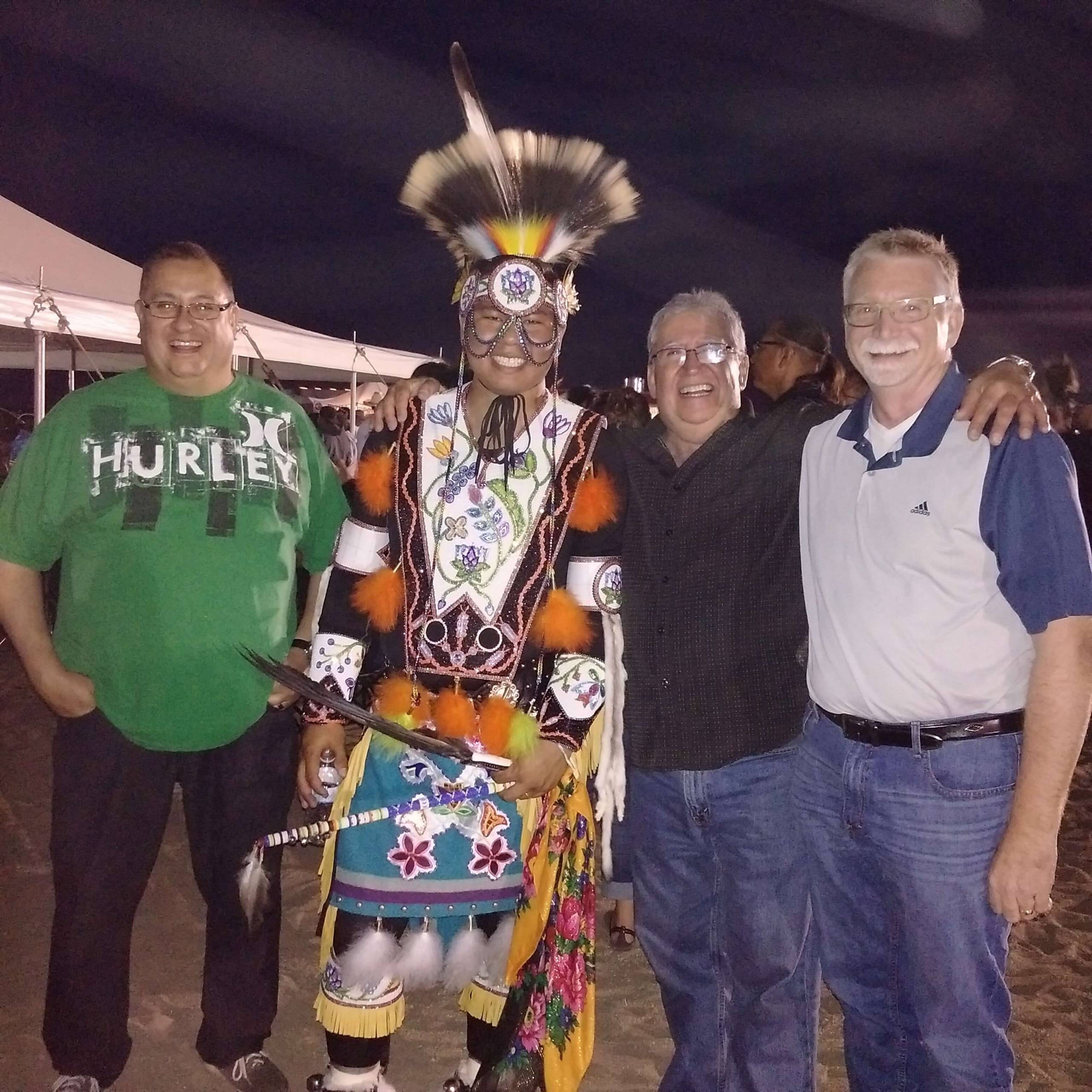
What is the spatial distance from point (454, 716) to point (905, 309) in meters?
1.26

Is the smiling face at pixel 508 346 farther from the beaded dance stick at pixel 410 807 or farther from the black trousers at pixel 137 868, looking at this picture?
the black trousers at pixel 137 868

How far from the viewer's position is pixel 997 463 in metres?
1.77

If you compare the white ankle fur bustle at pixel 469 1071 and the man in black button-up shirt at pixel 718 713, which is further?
the white ankle fur bustle at pixel 469 1071

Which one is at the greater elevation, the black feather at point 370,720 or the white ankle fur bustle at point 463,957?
the black feather at point 370,720

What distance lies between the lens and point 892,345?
1878mm

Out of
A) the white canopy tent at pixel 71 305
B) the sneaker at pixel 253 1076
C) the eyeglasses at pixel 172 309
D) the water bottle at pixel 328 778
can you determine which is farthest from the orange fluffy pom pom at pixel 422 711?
the white canopy tent at pixel 71 305

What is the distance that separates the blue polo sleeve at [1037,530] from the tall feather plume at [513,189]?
106 centimetres

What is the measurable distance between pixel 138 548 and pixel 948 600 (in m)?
1.80

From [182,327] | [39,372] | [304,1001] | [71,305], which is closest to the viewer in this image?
[182,327]

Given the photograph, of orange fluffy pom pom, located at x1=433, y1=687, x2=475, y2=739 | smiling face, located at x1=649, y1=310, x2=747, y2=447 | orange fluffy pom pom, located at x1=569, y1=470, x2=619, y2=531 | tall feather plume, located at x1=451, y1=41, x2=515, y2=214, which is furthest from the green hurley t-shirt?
smiling face, located at x1=649, y1=310, x2=747, y2=447

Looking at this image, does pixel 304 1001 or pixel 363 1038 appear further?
pixel 304 1001

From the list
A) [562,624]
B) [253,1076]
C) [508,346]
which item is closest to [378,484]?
[508,346]

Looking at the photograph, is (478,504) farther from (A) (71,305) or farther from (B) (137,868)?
(A) (71,305)

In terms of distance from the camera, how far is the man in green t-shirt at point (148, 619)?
2.26 meters
